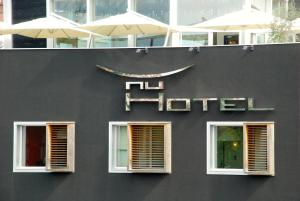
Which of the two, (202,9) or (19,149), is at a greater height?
(202,9)

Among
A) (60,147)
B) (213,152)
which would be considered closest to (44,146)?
(60,147)

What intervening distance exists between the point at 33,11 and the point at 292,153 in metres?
9.17

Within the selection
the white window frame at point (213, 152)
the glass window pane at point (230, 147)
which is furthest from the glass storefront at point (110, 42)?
the glass window pane at point (230, 147)

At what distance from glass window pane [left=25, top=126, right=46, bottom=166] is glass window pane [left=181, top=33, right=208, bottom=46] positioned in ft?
15.8

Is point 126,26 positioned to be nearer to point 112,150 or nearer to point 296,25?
point 112,150

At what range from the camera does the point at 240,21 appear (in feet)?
75.7

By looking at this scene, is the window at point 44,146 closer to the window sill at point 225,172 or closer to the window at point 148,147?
the window at point 148,147

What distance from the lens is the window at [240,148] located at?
2116 cm

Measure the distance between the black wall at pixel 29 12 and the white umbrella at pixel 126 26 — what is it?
11.5 feet

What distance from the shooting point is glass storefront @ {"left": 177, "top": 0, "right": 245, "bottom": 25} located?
25172 mm

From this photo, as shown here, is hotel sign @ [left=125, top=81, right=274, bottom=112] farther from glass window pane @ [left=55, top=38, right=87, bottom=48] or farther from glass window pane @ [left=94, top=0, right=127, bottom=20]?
glass window pane @ [left=55, top=38, right=87, bottom=48]

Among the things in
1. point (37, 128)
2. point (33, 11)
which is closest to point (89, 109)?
point (37, 128)

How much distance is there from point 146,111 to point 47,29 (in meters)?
3.69

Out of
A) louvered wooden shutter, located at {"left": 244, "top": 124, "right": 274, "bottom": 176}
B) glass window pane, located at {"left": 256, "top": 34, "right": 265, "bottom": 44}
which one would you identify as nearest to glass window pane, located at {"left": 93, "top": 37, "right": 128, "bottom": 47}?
glass window pane, located at {"left": 256, "top": 34, "right": 265, "bottom": 44}
